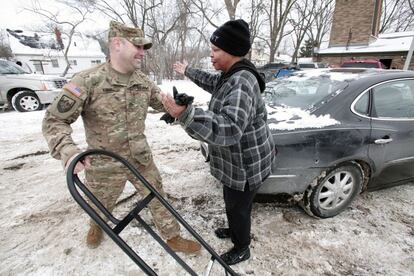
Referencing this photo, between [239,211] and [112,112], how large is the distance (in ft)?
4.04

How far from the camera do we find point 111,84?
1.84 m

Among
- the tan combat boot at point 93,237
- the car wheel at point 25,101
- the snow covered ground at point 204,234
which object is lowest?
the snow covered ground at point 204,234

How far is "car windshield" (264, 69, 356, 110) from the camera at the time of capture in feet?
8.81

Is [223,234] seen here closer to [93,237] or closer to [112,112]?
[93,237]

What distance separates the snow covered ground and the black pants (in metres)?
0.26

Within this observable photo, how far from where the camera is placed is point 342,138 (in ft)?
7.89

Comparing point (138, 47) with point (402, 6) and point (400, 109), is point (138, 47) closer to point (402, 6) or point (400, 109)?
point (400, 109)

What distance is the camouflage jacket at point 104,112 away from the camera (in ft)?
5.35

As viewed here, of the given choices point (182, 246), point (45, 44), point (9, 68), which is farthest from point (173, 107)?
point (45, 44)

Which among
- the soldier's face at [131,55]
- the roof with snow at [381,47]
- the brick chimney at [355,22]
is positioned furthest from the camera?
the brick chimney at [355,22]

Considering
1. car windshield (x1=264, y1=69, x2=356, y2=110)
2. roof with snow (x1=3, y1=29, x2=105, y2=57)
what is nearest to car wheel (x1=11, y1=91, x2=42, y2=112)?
car windshield (x1=264, y1=69, x2=356, y2=110)

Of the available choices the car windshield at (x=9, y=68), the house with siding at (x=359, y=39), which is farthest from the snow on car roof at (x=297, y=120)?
the house with siding at (x=359, y=39)

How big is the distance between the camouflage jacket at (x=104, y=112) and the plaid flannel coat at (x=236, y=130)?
0.63 metres

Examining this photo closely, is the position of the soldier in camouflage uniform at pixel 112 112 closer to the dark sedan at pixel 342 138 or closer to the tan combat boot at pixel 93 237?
the tan combat boot at pixel 93 237
